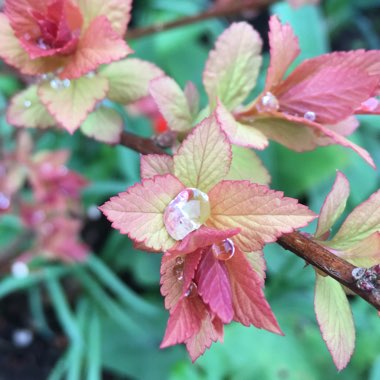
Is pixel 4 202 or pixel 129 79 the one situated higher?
pixel 129 79

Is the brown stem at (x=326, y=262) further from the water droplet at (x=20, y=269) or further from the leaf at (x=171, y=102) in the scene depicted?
the water droplet at (x=20, y=269)

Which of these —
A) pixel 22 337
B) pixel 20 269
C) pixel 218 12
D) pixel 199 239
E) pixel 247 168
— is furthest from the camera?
pixel 22 337

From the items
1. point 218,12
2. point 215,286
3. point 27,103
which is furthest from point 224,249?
point 218,12

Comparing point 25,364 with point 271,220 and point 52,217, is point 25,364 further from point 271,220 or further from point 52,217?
point 271,220

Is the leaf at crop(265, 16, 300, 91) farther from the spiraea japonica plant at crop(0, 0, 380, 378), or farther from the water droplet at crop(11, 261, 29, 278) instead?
the water droplet at crop(11, 261, 29, 278)

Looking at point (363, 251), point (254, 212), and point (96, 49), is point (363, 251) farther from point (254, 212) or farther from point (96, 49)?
point (96, 49)

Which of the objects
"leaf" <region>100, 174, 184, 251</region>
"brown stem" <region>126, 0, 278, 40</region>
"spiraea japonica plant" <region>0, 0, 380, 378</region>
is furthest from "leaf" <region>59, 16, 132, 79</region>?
"brown stem" <region>126, 0, 278, 40</region>
